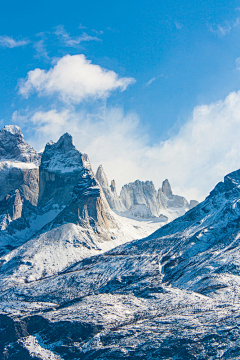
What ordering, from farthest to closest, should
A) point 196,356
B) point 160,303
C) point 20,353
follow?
point 160,303, point 20,353, point 196,356

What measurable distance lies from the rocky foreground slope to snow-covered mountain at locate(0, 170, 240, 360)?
26 cm

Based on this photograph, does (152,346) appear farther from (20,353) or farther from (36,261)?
(36,261)

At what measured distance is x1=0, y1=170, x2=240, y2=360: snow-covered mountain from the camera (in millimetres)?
100375

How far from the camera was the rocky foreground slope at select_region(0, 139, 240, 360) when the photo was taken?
100m

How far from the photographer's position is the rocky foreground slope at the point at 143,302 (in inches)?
3954

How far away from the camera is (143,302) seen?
131 m

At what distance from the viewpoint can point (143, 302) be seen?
131 metres

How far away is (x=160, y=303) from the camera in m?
126

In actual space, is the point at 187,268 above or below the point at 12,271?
below

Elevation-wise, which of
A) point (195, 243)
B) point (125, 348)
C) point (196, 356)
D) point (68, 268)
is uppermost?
point (68, 268)

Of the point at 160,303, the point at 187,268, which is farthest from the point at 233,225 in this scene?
the point at 160,303

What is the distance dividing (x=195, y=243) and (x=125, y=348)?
248 ft

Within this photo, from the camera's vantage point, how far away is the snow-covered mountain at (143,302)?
329 ft

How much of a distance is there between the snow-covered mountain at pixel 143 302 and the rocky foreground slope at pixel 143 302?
0.85 ft
